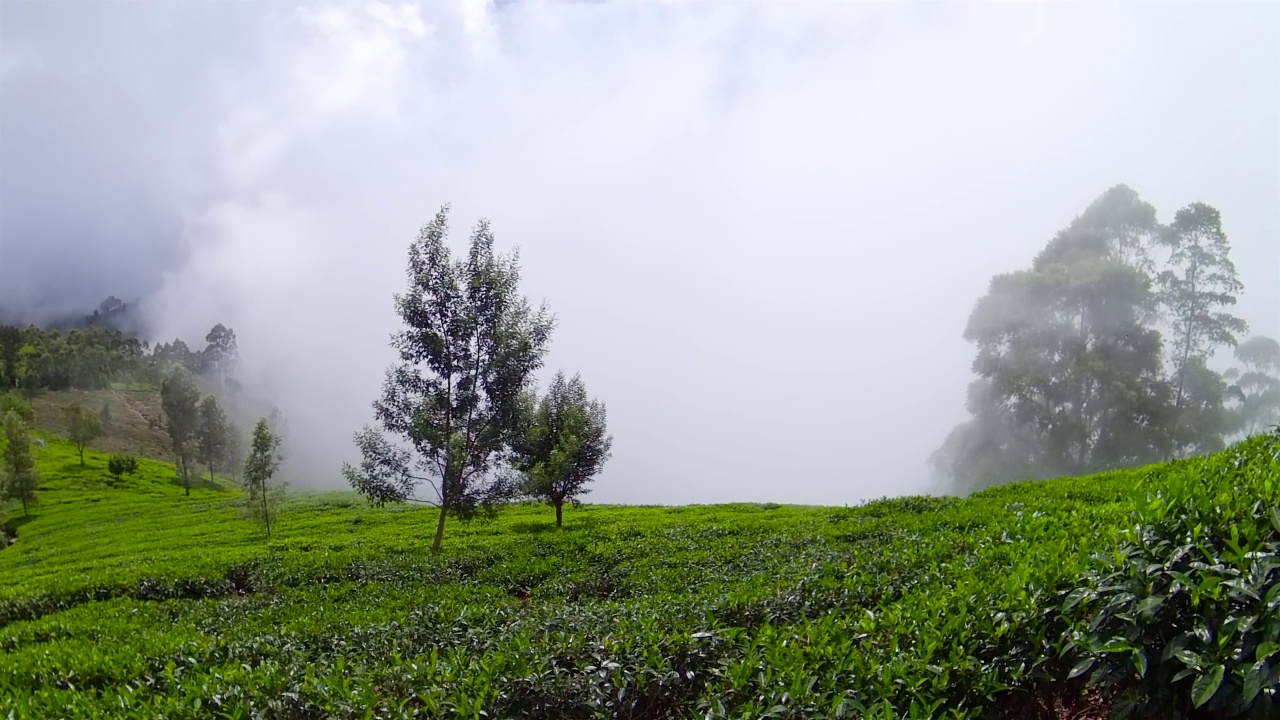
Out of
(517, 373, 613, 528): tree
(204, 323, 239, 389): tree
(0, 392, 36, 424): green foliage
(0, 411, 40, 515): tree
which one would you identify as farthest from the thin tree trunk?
(204, 323, 239, 389): tree

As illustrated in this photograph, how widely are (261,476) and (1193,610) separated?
121ft

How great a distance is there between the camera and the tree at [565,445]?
27078 mm

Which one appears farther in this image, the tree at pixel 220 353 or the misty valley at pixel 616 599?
the tree at pixel 220 353

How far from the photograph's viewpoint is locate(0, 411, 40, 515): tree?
49.7 m

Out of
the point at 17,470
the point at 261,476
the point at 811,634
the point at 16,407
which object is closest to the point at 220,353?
the point at 16,407

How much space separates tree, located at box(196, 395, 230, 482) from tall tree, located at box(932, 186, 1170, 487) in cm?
8133

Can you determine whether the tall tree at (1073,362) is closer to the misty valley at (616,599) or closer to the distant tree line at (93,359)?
the misty valley at (616,599)

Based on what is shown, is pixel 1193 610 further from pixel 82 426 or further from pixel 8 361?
pixel 8 361

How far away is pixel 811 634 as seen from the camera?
4859 millimetres

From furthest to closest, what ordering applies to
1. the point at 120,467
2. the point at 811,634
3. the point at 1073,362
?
the point at 120,467 → the point at 1073,362 → the point at 811,634

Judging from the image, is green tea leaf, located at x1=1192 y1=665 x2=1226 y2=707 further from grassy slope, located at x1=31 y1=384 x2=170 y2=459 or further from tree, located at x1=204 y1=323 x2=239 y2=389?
tree, located at x1=204 y1=323 x2=239 y2=389

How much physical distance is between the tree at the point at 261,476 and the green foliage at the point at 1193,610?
117 feet

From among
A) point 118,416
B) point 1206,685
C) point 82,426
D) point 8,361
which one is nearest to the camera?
point 1206,685

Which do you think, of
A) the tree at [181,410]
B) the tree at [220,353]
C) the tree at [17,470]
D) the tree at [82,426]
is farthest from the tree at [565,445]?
the tree at [220,353]
